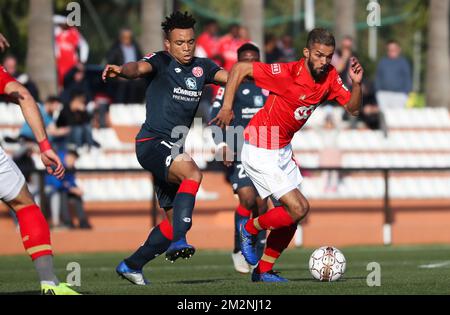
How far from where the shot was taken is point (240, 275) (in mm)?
13641

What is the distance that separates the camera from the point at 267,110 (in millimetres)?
11766

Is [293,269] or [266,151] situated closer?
[266,151]

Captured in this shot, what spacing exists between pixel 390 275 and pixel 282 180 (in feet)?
6.88

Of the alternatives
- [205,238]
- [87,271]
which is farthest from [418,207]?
[87,271]

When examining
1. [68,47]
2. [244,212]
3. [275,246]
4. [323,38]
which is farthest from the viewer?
[68,47]

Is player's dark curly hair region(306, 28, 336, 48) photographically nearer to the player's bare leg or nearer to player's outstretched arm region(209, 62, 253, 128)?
player's outstretched arm region(209, 62, 253, 128)

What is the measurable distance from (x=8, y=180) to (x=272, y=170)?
3.10m

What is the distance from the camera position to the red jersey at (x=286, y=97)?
11.5 m

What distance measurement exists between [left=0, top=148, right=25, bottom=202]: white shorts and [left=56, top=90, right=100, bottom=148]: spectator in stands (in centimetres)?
1098

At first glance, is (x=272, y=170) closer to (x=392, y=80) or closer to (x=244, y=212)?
(x=244, y=212)

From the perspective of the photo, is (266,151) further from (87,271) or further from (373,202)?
(373,202)

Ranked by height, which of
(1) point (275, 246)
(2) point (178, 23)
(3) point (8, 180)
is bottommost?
(1) point (275, 246)

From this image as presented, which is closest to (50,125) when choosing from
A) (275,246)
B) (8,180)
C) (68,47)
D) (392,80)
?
(68,47)

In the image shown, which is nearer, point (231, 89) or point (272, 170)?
point (231, 89)
